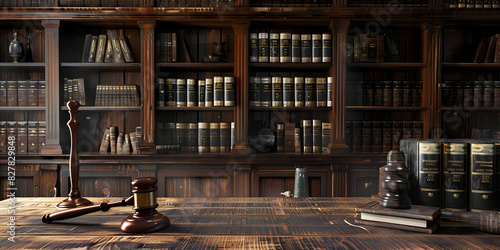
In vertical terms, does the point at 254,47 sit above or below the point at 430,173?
above

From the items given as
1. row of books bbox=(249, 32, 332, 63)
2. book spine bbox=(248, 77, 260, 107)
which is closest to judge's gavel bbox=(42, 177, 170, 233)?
book spine bbox=(248, 77, 260, 107)

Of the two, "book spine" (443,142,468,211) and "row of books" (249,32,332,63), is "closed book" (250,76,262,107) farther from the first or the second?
"book spine" (443,142,468,211)

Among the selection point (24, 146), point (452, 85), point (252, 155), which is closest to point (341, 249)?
point (252, 155)

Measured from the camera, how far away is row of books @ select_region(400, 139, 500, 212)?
1077mm

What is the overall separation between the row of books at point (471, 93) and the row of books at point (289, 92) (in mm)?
1061

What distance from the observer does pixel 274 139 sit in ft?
9.94

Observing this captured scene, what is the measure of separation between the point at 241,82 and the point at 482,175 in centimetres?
205

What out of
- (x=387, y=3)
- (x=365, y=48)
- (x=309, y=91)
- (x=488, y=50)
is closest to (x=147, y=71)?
(x=309, y=91)

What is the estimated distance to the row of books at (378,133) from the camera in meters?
2.92

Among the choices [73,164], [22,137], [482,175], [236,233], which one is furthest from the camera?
[22,137]

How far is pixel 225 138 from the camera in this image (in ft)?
9.74

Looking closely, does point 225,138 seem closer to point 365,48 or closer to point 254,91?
point 254,91

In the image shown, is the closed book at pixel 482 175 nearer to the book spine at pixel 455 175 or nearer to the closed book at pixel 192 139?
the book spine at pixel 455 175

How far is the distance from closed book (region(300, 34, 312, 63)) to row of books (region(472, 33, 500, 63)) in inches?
60.6
